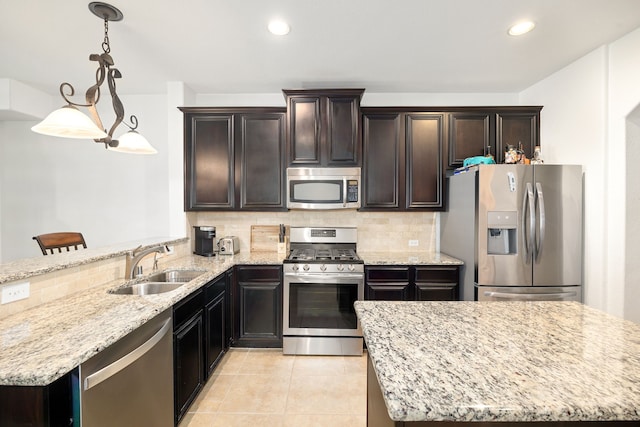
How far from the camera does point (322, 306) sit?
296 centimetres

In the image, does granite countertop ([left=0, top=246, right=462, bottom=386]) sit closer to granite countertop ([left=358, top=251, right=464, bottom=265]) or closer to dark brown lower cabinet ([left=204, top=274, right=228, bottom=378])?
dark brown lower cabinet ([left=204, top=274, right=228, bottom=378])

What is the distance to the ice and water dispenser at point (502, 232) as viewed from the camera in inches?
101

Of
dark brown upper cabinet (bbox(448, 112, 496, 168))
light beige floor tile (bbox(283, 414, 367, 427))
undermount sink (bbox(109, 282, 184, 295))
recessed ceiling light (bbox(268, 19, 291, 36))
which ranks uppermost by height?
recessed ceiling light (bbox(268, 19, 291, 36))

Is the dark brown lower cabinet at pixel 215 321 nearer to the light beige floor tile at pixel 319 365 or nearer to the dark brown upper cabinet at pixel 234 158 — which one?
the light beige floor tile at pixel 319 365

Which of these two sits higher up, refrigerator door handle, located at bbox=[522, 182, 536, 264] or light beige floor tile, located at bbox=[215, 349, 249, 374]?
refrigerator door handle, located at bbox=[522, 182, 536, 264]

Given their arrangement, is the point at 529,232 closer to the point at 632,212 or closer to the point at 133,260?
the point at 632,212

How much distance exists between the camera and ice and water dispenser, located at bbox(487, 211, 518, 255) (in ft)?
8.42

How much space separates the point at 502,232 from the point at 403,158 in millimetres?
1221

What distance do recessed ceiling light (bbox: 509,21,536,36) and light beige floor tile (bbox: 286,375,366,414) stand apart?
3002 millimetres

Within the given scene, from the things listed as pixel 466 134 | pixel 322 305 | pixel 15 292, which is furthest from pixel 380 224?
pixel 15 292

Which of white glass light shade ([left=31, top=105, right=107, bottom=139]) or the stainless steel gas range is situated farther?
the stainless steel gas range

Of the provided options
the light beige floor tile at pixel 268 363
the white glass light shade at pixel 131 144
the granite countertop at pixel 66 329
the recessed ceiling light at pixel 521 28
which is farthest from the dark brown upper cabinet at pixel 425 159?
the white glass light shade at pixel 131 144

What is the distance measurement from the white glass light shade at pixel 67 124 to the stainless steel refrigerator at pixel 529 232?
2847 millimetres

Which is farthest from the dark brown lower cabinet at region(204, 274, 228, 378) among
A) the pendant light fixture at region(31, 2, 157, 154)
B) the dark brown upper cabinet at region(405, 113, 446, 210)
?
the dark brown upper cabinet at region(405, 113, 446, 210)
